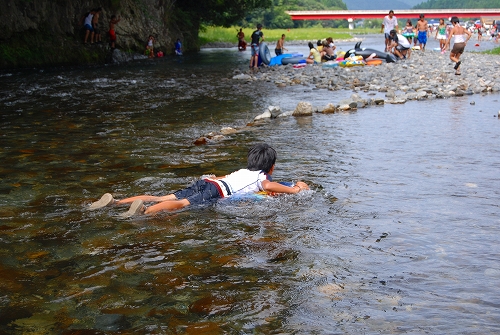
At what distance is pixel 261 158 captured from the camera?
23.5ft

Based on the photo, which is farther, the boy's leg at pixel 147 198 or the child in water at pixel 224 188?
the boy's leg at pixel 147 198

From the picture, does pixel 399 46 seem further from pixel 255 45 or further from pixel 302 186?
pixel 302 186

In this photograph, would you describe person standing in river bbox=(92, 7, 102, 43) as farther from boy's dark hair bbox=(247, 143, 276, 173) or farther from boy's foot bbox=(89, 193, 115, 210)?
boy's foot bbox=(89, 193, 115, 210)

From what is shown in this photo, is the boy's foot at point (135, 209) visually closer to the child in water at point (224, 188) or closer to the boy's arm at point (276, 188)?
the child in water at point (224, 188)

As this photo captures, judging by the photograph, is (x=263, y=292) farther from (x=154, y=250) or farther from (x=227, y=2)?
(x=227, y=2)

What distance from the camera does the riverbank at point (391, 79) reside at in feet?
54.0

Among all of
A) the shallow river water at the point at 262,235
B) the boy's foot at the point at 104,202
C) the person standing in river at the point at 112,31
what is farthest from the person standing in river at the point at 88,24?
the boy's foot at the point at 104,202

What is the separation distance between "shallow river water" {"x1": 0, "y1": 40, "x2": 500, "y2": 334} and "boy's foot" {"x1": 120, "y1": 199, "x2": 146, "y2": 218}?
10cm

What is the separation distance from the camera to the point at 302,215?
21.4 feet

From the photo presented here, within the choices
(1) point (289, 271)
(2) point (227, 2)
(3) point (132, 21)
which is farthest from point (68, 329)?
(2) point (227, 2)

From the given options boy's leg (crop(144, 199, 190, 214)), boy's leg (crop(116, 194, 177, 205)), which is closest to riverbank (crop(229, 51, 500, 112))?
boy's leg (crop(116, 194, 177, 205))

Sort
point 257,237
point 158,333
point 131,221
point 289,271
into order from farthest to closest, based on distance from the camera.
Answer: point 131,221, point 257,237, point 289,271, point 158,333

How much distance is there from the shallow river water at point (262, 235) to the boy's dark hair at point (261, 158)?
45 centimetres

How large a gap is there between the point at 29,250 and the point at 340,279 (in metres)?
2.90
